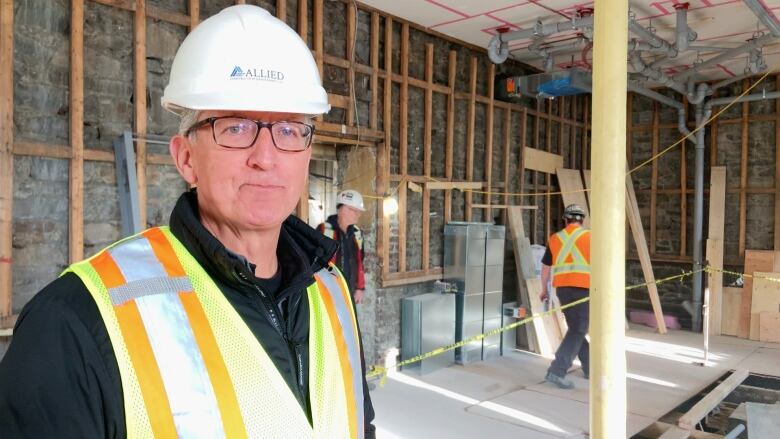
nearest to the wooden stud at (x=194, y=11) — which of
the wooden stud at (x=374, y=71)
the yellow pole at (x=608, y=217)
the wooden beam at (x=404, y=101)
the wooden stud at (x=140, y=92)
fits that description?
the wooden stud at (x=140, y=92)

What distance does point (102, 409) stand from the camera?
0.97m

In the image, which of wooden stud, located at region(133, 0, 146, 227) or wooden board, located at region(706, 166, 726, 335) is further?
wooden board, located at region(706, 166, 726, 335)

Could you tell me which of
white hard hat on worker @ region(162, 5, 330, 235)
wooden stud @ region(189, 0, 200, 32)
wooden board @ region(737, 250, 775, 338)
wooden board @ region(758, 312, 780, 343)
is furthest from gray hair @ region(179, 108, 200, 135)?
wooden board @ region(737, 250, 775, 338)

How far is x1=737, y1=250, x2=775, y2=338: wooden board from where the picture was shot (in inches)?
373

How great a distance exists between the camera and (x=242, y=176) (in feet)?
4.17

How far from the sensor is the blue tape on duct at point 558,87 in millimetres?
7691

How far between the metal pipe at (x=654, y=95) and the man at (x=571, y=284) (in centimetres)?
311

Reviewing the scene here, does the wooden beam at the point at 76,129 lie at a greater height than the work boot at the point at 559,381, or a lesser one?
greater

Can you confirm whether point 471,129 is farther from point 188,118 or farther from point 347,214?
point 188,118

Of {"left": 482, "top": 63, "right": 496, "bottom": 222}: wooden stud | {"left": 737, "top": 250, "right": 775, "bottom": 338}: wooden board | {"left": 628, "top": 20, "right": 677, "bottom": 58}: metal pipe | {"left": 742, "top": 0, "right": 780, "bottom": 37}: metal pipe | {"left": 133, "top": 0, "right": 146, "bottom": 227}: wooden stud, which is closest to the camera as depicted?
{"left": 133, "top": 0, "right": 146, "bottom": 227}: wooden stud

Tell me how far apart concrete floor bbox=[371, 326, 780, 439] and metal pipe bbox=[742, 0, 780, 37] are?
Result: 4035 millimetres

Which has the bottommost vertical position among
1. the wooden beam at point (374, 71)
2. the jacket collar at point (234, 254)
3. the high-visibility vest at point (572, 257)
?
the high-visibility vest at point (572, 257)

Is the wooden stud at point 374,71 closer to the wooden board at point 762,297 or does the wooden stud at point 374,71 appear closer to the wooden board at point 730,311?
the wooden board at point 762,297

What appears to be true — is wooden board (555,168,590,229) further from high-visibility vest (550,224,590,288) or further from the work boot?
the work boot
